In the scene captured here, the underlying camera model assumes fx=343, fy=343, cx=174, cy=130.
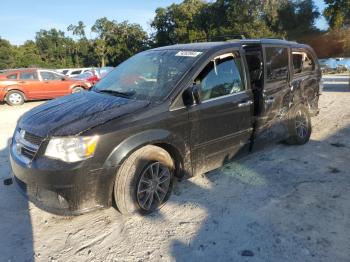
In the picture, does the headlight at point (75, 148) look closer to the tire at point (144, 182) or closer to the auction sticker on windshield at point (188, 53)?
the tire at point (144, 182)

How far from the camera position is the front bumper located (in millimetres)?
3172

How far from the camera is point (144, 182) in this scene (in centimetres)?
371

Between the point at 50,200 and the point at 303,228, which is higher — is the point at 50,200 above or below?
above

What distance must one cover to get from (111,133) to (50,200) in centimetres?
A: 89

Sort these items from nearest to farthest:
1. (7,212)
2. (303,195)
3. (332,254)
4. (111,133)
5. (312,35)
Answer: (332,254), (111,133), (7,212), (303,195), (312,35)

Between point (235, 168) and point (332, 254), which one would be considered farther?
point (235, 168)

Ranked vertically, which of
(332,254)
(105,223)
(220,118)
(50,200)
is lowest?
(332,254)

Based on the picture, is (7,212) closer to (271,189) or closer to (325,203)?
(271,189)

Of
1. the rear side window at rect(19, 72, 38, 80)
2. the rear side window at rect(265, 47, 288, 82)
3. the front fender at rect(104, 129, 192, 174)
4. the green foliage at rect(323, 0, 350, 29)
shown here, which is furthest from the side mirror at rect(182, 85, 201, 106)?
the green foliage at rect(323, 0, 350, 29)

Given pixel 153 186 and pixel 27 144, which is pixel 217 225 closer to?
pixel 153 186

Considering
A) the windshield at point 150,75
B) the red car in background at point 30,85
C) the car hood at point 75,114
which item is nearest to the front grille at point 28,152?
the car hood at point 75,114

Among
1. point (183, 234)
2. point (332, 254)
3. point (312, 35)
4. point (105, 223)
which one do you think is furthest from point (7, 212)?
point (312, 35)

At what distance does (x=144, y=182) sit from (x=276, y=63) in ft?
9.67

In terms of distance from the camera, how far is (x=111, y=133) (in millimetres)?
3311
